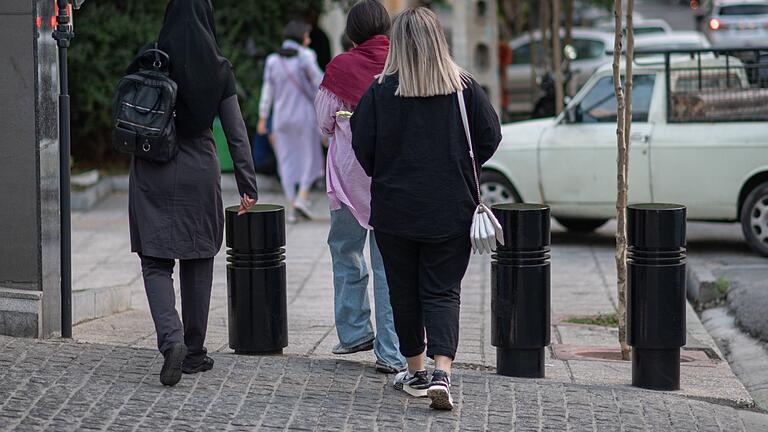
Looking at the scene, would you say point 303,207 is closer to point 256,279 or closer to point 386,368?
point 256,279

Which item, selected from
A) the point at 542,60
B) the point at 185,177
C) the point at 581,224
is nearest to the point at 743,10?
the point at 542,60

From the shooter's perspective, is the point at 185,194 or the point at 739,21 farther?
the point at 739,21

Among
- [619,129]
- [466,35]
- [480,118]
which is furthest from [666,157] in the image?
[466,35]

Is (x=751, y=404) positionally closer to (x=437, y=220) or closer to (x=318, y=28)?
(x=437, y=220)

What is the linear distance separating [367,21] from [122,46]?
9292 millimetres

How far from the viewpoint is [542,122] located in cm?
1210

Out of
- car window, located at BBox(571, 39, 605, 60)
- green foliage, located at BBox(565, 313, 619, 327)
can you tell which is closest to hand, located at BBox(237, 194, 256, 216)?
green foliage, located at BBox(565, 313, 619, 327)

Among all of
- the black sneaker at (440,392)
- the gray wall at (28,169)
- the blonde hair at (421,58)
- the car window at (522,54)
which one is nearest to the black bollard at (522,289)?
the black sneaker at (440,392)

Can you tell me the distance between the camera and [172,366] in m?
5.84

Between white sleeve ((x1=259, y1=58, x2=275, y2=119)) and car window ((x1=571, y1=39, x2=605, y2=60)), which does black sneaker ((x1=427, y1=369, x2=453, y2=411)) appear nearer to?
white sleeve ((x1=259, y1=58, x2=275, y2=119))

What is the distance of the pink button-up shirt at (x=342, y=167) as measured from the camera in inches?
246

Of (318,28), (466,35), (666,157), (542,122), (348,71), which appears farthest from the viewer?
(466,35)

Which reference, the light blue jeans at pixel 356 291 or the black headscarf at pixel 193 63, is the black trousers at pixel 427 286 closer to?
the light blue jeans at pixel 356 291

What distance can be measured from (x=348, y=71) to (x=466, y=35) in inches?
664
